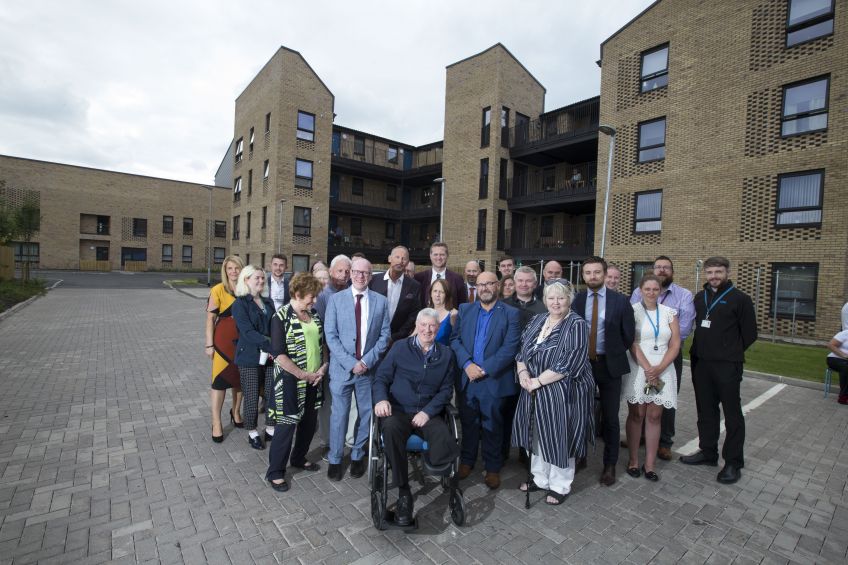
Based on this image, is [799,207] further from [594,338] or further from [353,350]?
[353,350]

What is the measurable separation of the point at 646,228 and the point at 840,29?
788 cm

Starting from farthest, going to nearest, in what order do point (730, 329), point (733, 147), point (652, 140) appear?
point (652, 140) < point (733, 147) < point (730, 329)

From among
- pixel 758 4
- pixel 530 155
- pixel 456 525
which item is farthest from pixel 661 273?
pixel 530 155

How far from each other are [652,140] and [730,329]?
52.2 ft

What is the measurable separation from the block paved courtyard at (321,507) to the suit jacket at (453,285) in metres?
1.94

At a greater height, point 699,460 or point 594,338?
point 594,338

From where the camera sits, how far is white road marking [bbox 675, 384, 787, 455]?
5027 millimetres

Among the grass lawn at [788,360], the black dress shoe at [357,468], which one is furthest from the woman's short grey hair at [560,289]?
the grass lawn at [788,360]

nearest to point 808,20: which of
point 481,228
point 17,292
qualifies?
point 481,228

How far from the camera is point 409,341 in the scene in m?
3.87

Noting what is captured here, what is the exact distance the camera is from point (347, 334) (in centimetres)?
410

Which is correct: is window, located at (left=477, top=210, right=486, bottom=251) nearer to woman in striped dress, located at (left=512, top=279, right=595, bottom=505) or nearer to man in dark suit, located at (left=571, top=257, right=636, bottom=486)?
man in dark suit, located at (left=571, top=257, right=636, bottom=486)

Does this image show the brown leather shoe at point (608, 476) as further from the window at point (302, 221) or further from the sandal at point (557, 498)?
the window at point (302, 221)

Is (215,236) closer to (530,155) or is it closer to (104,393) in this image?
(530,155)
